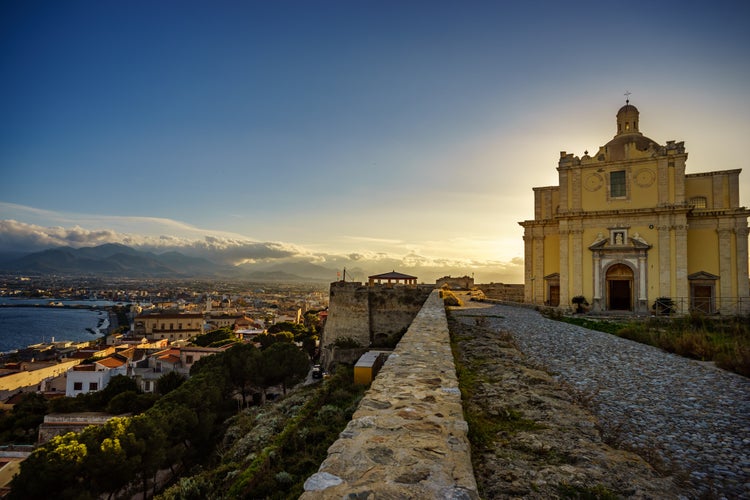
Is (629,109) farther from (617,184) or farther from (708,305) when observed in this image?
(708,305)

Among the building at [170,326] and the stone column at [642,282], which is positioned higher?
the stone column at [642,282]

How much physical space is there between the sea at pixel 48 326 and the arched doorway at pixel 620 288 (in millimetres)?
86514

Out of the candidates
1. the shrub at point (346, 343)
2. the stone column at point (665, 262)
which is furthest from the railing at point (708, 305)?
the shrub at point (346, 343)

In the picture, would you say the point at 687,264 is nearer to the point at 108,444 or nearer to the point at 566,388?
the point at 566,388

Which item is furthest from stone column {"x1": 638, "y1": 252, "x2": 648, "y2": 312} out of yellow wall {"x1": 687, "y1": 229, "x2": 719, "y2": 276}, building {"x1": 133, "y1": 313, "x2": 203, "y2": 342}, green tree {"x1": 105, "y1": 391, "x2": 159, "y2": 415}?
building {"x1": 133, "y1": 313, "x2": 203, "y2": 342}

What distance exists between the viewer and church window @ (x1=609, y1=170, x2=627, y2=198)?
834 inches

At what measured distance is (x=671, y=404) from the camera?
4547mm

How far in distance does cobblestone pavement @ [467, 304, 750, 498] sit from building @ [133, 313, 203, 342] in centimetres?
6620

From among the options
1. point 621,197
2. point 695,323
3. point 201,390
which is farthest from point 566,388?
point 621,197

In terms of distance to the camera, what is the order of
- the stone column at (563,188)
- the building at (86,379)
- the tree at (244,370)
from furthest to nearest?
the building at (86,379), the tree at (244,370), the stone column at (563,188)

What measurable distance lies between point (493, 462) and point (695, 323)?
13.1m

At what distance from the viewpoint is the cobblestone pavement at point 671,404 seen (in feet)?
9.95

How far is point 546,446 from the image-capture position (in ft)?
10.2

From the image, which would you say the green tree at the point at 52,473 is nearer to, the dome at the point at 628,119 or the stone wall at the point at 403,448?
the stone wall at the point at 403,448
